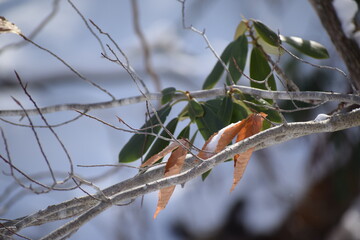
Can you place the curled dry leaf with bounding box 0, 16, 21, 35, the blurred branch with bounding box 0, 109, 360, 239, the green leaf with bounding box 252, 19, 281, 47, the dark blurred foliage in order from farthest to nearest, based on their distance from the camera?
1. the dark blurred foliage
2. the green leaf with bounding box 252, 19, 281, 47
3. the curled dry leaf with bounding box 0, 16, 21, 35
4. the blurred branch with bounding box 0, 109, 360, 239

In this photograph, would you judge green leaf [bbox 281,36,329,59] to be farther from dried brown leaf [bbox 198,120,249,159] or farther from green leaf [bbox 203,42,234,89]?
dried brown leaf [bbox 198,120,249,159]

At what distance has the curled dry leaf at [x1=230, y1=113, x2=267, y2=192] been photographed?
609 mm

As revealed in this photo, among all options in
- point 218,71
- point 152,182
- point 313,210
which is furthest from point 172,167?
point 313,210

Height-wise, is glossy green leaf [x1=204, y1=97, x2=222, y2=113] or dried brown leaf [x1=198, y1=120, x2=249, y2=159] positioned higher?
glossy green leaf [x1=204, y1=97, x2=222, y2=113]

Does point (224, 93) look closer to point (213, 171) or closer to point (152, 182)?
point (152, 182)

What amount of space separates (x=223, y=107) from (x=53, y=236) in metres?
0.30

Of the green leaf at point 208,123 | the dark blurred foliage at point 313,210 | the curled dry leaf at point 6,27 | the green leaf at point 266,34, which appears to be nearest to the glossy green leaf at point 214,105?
the green leaf at point 208,123

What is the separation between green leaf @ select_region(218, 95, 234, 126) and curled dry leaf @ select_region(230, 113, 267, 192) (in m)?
0.08

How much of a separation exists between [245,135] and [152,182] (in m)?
0.14

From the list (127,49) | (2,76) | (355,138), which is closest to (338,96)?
(355,138)

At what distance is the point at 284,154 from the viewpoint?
263 centimetres

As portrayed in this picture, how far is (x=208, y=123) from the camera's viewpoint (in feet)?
2.42

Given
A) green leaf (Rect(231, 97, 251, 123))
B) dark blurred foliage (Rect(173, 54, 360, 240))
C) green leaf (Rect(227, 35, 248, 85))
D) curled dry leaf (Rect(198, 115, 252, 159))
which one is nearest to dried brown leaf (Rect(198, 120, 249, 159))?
curled dry leaf (Rect(198, 115, 252, 159))

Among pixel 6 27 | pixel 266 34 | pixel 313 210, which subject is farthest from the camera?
pixel 313 210
